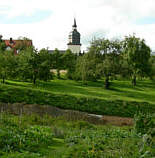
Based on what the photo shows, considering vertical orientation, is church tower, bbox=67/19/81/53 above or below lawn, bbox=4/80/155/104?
above

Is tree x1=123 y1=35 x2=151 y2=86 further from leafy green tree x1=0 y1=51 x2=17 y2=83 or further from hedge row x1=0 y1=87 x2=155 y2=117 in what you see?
leafy green tree x1=0 y1=51 x2=17 y2=83

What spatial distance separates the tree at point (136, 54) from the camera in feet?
184

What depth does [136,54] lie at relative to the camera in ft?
187

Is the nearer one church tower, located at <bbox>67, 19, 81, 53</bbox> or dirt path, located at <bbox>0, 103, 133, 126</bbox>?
dirt path, located at <bbox>0, 103, 133, 126</bbox>

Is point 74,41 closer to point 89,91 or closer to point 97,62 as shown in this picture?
point 97,62

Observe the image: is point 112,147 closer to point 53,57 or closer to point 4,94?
point 4,94

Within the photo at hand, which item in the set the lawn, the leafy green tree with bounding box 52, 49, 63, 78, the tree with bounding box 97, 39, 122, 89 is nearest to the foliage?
the lawn

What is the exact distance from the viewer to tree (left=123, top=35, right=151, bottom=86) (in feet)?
184

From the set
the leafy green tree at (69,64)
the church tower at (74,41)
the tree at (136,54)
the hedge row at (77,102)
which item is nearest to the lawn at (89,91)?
the hedge row at (77,102)

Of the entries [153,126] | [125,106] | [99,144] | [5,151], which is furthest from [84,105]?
[5,151]

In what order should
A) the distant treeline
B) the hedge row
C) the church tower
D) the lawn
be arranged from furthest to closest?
1. the church tower
2. the distant treeline
3. the lawn
4. the hedge row

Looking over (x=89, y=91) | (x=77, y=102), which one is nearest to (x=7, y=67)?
(x=89, y=91)

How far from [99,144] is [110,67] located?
3753cm

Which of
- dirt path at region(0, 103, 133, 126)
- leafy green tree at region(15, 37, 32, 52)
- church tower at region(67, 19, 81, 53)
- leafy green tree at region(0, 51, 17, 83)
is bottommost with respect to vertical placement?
dirt path at region(0, 103, 133, 126)
